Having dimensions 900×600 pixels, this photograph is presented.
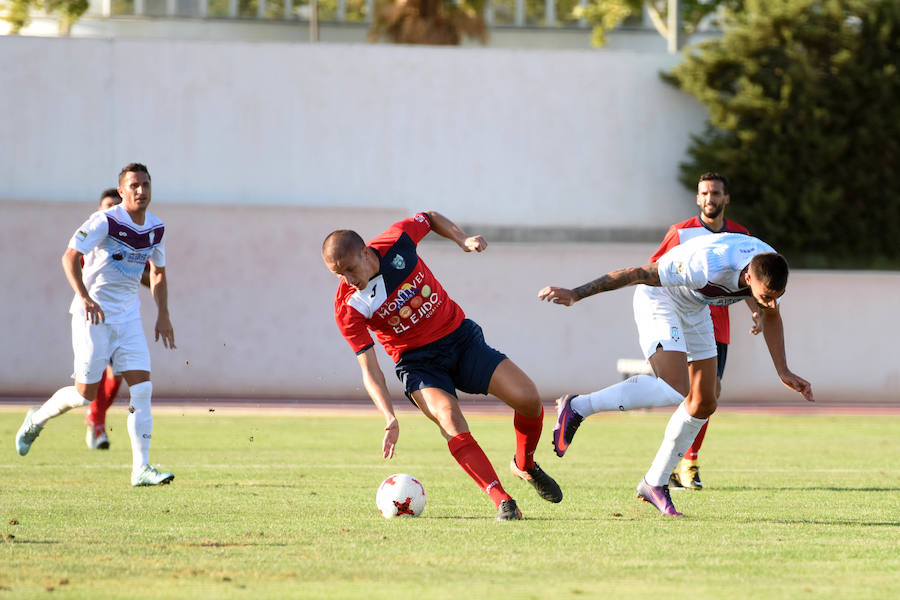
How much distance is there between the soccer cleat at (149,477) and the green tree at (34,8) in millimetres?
31410

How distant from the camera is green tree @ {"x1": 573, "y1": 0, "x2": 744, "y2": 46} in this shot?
131 feet

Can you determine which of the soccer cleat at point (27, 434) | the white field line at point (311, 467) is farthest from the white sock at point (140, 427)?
the soccer cleat at point (27, 434)

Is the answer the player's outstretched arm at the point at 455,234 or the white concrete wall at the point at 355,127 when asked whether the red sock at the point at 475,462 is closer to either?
the player's outstretched arm at the point at 455,234

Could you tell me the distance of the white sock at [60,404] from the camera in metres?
10.6

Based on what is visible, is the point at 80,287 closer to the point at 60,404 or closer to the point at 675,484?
the point at 60,404

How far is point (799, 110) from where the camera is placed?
83.6 ft

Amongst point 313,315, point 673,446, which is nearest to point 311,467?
point 673,446

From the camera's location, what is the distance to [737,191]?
85.8 feet

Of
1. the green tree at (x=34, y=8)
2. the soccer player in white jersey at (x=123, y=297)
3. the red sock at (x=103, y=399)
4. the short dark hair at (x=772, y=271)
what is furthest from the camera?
the green tree at (x=34, y=8)

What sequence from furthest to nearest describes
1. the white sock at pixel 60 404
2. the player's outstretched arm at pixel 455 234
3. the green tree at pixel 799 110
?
the green tree at pixel 799 110 → the white sock at pixel 60 404 → the player's outstretched arm at pixel 455 234

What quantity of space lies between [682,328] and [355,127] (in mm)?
16963

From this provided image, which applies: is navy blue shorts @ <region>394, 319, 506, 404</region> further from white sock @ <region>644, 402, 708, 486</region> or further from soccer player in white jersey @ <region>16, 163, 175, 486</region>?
soccer player in white jersey @ <region>16, 163, 175, 486</region>

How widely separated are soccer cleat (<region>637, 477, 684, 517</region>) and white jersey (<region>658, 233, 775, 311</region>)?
1310 millimetres

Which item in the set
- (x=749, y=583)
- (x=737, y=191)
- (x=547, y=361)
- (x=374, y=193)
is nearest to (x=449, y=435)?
(x=749, y=583)
